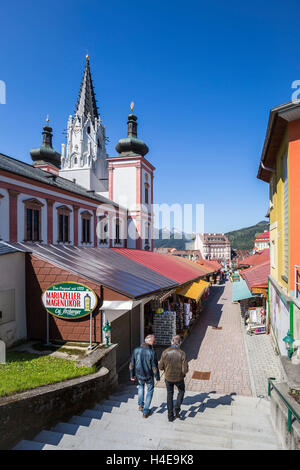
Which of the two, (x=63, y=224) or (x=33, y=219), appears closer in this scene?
(x=33, y=219)

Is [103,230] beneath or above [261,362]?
above

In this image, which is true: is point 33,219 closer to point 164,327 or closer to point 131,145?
point 164,327

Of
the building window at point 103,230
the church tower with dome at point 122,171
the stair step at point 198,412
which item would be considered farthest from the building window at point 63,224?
→ the stair step at point 198,412

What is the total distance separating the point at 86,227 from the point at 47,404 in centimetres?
1923

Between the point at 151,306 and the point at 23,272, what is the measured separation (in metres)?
5.96

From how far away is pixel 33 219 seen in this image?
17953 millimetres

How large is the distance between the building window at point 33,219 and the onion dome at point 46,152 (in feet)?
98.3

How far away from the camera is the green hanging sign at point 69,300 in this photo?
9398 mm

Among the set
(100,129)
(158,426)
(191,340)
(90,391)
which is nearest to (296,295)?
(158,426)

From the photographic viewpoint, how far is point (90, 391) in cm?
686

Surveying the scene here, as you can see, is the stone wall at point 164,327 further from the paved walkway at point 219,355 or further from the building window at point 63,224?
the building window at point 63,224

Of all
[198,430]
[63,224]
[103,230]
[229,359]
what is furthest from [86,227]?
[198,430]

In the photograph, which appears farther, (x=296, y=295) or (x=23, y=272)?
(x=23, y=272)

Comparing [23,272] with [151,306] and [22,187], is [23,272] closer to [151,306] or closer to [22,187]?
[151,306]
